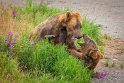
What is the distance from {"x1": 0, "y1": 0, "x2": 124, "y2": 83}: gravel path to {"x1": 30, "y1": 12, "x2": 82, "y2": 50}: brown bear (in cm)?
96

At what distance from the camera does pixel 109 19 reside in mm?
15047

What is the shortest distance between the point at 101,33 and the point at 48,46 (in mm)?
4782

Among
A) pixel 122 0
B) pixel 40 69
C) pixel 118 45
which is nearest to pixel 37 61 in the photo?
pixel 40 69

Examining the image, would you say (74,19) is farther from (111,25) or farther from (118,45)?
(111,25)

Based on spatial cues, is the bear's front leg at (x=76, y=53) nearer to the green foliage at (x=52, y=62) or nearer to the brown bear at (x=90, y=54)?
the brown bear at (x=90, y=54)

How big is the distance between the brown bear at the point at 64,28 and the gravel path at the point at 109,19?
0.96 m

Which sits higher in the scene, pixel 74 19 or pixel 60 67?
pixel 74 19

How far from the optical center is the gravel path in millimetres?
9344

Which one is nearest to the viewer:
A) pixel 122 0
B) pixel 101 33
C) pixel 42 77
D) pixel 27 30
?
pixel 42 77

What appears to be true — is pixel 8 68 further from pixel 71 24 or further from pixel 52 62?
pixel 71 24

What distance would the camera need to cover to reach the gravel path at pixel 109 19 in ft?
30.7

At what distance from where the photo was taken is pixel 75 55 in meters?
8.80

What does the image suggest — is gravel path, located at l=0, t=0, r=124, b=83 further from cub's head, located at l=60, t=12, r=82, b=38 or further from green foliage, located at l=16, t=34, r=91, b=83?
cub's head, located at l=60, t=12, r=82, b=38

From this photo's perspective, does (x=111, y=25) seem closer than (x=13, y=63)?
No
